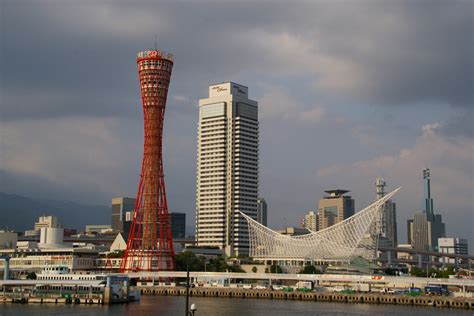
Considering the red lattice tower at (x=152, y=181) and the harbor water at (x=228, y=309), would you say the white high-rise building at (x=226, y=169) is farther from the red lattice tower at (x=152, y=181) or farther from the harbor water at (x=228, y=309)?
the harbor water at (x=228, y=309)

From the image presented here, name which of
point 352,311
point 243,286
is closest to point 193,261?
point 243,286

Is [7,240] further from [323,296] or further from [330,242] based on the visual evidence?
[323,296]

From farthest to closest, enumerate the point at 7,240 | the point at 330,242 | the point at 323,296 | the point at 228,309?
the point at 7,240 → the point at 330,242 → the point at 323,296 → the point at 228,309

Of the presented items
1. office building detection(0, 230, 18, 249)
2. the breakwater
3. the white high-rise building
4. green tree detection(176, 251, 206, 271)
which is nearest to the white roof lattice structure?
green tree detection(176, 251, 206, 271)

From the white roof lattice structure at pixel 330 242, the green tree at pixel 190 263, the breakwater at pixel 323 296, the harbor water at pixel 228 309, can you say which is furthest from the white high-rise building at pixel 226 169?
the harbor water at pixel 228 309

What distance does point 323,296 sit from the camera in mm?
71688

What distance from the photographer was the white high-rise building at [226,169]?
153 meters

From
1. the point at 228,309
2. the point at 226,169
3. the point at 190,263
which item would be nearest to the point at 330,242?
the point at 190,263

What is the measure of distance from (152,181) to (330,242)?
3569 centimetres

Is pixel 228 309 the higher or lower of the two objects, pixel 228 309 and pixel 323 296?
the lower

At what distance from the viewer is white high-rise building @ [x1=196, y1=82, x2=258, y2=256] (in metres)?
153

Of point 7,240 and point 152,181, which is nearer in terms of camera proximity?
point 152,181

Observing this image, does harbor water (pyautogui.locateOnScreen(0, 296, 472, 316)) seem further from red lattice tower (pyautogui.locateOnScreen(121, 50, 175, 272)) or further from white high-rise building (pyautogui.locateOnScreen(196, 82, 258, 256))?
white high-rise building (pyautogui.locateOnScreen(196, 82, 258, 256))

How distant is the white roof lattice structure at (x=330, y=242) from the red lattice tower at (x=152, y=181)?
94.7ft
